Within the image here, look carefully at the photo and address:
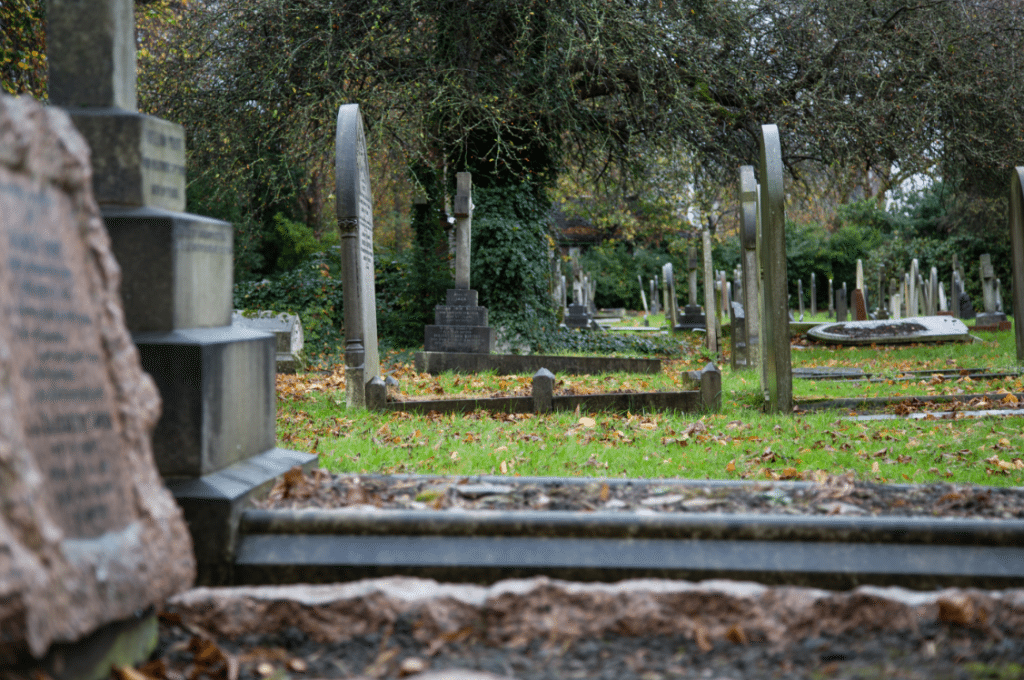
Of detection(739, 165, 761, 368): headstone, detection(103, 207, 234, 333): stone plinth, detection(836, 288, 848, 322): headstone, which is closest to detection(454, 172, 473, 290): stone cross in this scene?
detection(739, 165, 761, 368): headstone

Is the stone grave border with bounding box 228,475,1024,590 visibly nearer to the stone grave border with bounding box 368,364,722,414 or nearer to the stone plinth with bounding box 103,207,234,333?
the stone plinth with bounding box 103,207,234,333

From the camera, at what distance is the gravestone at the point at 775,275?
6082mm

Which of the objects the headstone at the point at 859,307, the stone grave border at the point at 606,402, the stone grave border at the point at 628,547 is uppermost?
the headstone at the point at 859,307

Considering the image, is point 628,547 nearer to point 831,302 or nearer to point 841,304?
point 841,304

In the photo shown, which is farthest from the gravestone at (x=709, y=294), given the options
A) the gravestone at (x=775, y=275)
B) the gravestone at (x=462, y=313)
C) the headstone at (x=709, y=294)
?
the gravestone at (x=775, y=275)

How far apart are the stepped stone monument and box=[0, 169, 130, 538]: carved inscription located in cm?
49

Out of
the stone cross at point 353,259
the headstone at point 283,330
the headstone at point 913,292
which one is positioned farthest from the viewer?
the headstone at point 913,292

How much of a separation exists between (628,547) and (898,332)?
44.8ft

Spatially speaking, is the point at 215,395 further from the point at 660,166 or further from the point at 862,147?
the point at 660,166

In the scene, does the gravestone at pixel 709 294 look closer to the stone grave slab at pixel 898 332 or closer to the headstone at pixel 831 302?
the stone grave slab at pixel 898 332

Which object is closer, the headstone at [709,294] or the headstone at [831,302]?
the headstone at [709,294]

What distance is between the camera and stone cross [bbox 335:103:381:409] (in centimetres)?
710

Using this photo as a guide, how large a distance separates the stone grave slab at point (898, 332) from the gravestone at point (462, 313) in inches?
280

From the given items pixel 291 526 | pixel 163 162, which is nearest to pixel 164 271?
pixel 163 162
